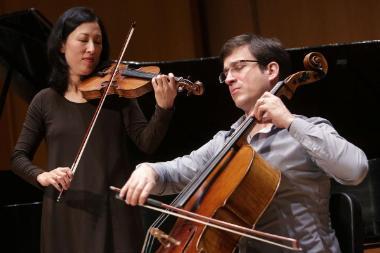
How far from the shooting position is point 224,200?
1.20m

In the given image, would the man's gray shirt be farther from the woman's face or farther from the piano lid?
the piano lid

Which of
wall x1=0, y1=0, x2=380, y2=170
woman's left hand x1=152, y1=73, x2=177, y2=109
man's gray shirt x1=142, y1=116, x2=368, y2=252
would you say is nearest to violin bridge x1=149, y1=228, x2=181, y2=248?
man's gray shirt x1=142, y1=116, x2=368, y2=252

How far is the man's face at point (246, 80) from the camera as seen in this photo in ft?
4.69

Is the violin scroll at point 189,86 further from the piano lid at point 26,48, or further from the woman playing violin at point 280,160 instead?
the piano lid at point 26,48

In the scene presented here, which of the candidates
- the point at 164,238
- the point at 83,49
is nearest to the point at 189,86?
the point at 83,49

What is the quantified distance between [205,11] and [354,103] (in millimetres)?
1830

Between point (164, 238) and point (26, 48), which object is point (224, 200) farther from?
point (26, 48)

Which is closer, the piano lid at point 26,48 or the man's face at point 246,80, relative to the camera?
the man's face at point 246,80

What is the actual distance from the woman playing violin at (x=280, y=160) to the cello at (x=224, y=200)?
8cm

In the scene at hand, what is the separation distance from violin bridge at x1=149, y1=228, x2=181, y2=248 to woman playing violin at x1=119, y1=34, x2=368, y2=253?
3.4 inches

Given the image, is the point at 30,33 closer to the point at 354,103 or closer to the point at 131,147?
the point at 131,147

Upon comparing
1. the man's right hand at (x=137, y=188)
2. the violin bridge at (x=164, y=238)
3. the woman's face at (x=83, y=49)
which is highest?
the woman's face at (x=83, y=49)

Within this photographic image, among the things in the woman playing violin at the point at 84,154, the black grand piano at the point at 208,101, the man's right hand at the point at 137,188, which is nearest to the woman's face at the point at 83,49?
the woman playing violin at the point at 84,154

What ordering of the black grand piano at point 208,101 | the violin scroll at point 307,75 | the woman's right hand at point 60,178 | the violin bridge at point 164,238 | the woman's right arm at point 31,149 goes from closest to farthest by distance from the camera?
the violin bridge at point 164,238
the violin scroll at point 307,75
the woman's right hand at point 60,178
the woman's right arm at point 31,149
the black grand piano at point 208,101
